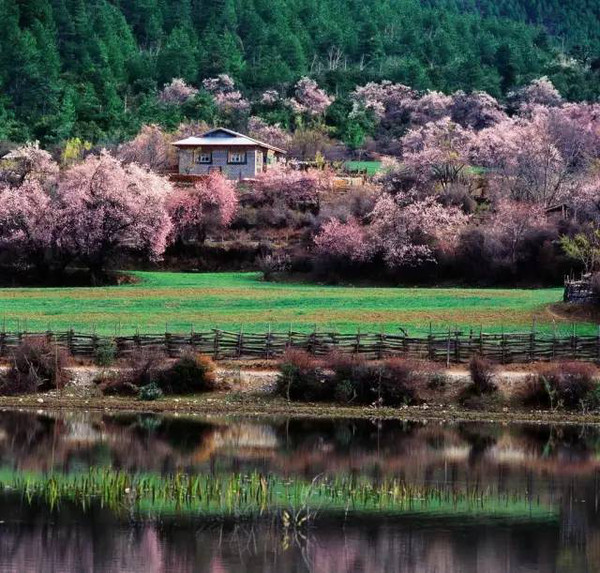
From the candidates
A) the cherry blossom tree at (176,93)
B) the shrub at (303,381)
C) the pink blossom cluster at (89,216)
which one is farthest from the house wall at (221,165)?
the shrub at (303,381)

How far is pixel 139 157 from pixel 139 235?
1206 inches

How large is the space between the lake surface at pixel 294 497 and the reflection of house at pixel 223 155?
72089mm

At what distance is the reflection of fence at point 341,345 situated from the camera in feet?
189

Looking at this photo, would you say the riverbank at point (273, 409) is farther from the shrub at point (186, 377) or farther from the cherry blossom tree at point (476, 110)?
the cherry blossom tree at point (476, 110)

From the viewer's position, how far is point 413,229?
91.2 meters

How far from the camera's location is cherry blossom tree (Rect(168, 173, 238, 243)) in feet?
323

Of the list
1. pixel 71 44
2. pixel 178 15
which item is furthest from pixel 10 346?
pixel 178 15

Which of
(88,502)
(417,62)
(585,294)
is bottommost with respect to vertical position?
(88,502)

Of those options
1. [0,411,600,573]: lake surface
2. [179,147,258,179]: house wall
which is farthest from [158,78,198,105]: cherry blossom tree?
[0,411,600,573]: lake surface

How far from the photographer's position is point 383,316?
2680 inches

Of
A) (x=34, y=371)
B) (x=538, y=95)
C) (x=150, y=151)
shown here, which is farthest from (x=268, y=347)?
(x=538, y=95)

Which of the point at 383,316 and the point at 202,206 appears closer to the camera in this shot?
the point at 383,316

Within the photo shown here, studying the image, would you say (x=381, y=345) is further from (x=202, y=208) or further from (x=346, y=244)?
(x=202, y=208)

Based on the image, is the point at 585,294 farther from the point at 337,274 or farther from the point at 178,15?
the point at 178,15
